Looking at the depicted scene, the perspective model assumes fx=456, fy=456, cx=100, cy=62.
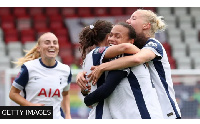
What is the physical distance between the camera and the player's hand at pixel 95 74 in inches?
120

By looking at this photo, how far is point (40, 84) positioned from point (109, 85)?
2084 millimetres

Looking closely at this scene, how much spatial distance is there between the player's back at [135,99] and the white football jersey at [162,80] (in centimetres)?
26

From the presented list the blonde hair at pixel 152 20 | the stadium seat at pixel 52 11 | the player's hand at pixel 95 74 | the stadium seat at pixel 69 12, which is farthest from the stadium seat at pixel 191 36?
the player's hand at pixel 95 74

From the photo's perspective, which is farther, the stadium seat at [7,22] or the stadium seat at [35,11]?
the stadium seat at [35,11]

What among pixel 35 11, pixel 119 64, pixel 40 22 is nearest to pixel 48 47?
pixel 119 64

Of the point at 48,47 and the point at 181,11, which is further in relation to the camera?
the point at 181,11

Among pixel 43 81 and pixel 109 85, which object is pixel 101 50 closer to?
pixel 109 85

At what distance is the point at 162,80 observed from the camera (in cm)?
332

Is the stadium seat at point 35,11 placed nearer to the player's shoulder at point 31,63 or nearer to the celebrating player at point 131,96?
the player's shoulder at point 31,63

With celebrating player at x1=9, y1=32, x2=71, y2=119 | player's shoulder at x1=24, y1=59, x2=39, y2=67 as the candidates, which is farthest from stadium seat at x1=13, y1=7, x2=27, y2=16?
player's shoulder at x1=24, y1=59, x2=39, y2=67

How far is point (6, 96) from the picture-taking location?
6.96m

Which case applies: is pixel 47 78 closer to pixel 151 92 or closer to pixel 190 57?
pixel 151 92
